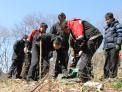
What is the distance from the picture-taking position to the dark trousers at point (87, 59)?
9359 millimetres

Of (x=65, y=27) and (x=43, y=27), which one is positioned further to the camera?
(x=43, y=27)

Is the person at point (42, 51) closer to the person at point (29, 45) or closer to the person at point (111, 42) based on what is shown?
the person at point (29, 45)

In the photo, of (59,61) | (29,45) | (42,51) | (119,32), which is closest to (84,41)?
(119,32)

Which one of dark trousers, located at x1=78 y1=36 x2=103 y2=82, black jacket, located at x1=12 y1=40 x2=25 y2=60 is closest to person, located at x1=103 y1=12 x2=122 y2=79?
dark trousers, located at x1=78 y1=36 x2=103 y2=82

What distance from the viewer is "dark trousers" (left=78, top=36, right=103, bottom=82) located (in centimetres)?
936

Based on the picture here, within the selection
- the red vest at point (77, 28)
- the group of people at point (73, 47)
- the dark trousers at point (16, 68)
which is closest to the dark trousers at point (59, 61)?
the group of people at point (73, 47)

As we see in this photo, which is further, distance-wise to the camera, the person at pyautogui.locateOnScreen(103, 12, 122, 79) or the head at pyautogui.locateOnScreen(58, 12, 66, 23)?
the head at pyautogui.locateOnScreen(58, 12, 66, 23)

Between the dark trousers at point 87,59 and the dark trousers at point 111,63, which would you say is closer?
the dark trousers at point 87,59

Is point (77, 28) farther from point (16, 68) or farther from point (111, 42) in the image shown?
Answer: point (16, 68)

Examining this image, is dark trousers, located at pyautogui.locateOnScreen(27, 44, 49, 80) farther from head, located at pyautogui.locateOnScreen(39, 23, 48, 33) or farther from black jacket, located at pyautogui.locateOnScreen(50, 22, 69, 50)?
black jacket, located at pyautogui.locateOnScreen(50, 22, 69, 50)

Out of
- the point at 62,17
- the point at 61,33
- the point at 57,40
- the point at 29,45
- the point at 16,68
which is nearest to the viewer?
the point at 57,40

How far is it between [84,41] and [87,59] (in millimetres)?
425

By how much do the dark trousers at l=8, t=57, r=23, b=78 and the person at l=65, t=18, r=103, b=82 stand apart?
17.4ft

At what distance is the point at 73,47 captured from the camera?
10078 millimetres
